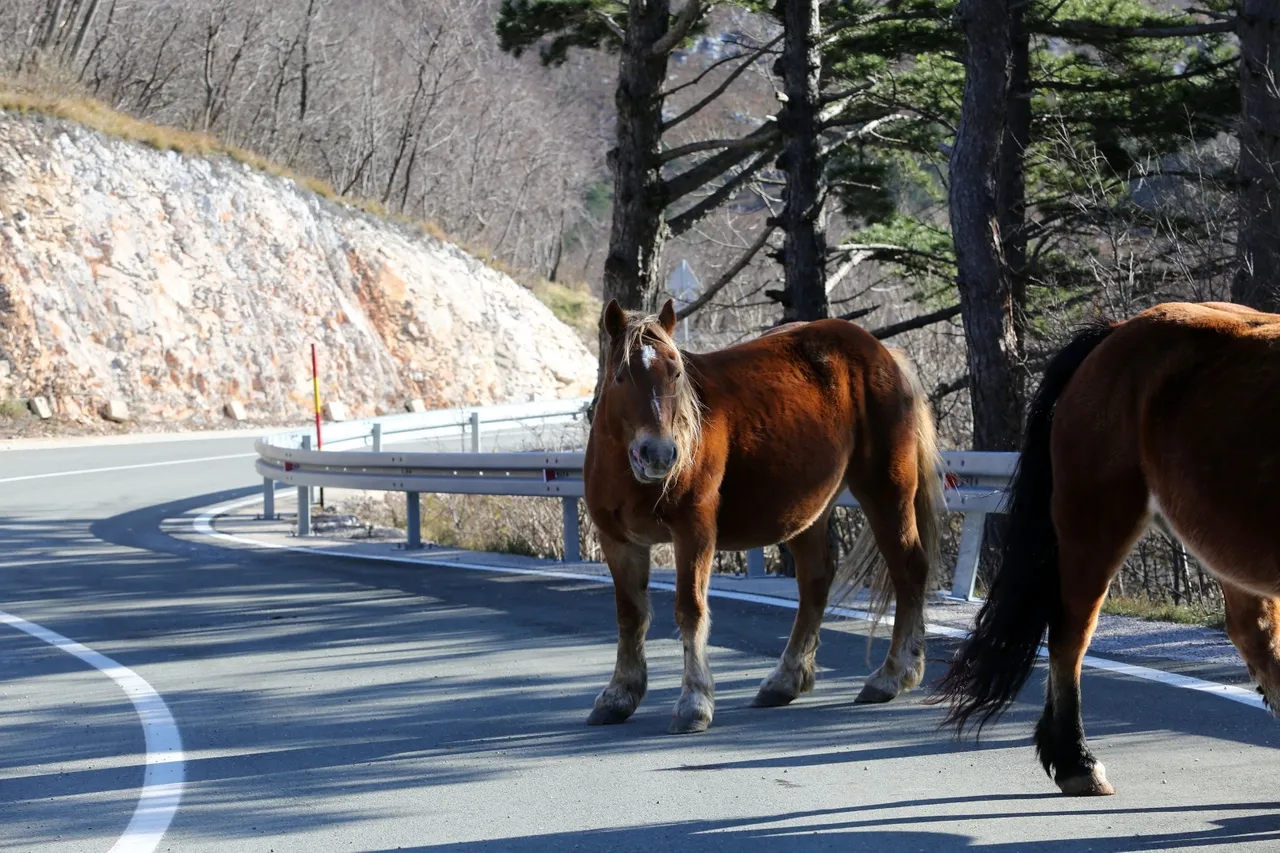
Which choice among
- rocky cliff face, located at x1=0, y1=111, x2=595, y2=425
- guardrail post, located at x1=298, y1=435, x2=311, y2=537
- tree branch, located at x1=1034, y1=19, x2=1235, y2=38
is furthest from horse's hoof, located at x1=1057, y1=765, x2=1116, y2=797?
rocky cliff face, located at x1=0, y1=111, x2=595, y2=425

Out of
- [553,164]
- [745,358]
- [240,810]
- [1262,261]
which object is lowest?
[240,810]

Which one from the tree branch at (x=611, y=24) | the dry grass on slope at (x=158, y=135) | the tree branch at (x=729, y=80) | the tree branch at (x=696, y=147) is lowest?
the tree branch at (x=696, y=147)

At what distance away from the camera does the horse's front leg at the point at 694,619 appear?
22.0ft

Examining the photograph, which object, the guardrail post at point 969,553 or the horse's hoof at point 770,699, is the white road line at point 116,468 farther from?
the horse's hoof at point 770,699

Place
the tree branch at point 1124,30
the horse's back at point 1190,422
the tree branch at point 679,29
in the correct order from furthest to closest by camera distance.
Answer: the tree branch at point 679,29 < the tree branch at point 1124,30 < the horse's back at point 1190,422

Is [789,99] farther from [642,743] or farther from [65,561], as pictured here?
[642,743]

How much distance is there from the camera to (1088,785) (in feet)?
17.8

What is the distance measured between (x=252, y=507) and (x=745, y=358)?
40.1ft

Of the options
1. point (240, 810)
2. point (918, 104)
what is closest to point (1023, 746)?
point (240, 810)

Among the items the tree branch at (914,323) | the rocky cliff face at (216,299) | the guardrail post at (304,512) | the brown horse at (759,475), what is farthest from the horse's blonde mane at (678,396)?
the rocky cliff face at (216,299)

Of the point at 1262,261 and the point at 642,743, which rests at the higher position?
the point at 1262,261

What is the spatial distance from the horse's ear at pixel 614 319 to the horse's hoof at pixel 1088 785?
110 inches

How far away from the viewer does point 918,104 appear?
18906mm

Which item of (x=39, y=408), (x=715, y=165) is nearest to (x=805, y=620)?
(x=715, y=165)
